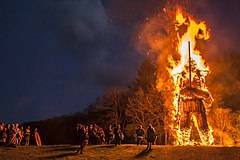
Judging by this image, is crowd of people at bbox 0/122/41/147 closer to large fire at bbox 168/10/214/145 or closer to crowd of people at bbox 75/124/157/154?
crowd of people at bbox 75/124/157/154

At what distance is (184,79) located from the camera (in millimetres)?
31109

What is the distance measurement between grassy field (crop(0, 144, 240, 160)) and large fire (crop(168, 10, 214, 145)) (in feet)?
18.6

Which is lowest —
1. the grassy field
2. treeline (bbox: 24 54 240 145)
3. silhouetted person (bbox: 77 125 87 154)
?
the grassy field

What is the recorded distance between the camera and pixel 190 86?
29.5m

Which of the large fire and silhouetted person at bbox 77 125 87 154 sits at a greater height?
the large fire

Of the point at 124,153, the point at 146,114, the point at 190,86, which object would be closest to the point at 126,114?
the point at 146,114

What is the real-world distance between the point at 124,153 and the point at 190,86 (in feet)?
32.1

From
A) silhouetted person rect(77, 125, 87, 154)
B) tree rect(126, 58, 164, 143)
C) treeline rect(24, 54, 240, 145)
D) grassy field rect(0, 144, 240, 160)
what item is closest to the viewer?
grassy field rect(0, 144, 240, 160)

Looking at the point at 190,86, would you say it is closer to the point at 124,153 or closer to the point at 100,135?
Result: the point at 100,135

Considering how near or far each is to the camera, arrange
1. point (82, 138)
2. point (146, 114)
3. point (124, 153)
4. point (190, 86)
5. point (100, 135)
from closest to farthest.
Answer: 1. point (124, 153)
2. point (82, 138)
3. point (100, 135)
4. point (190, 86)
5. point (146, 114)

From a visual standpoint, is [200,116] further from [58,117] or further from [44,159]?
[58,117]

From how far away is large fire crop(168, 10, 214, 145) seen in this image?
94.5ft

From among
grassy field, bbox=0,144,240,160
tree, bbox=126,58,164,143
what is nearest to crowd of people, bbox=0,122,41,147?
grassy field, bbox=0,144,240,160

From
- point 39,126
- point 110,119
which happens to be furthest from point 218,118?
point 39,126
